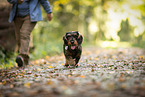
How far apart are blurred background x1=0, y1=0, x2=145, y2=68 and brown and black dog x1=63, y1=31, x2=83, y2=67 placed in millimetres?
3330

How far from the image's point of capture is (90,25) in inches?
720

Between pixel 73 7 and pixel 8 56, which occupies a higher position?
pixel 73 7

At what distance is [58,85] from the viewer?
2699 millimetres

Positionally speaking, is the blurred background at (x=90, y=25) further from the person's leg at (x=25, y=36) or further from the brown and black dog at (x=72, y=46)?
the brown and black dog at (x=72, y=46)

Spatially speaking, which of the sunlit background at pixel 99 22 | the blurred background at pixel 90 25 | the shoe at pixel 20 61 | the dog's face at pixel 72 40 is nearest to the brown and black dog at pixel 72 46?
the dog's face at pixel 72 40

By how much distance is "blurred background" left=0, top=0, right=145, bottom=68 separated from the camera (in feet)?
24.1

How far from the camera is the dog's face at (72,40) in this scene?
4176 millimetres

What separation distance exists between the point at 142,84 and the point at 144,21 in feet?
31.4

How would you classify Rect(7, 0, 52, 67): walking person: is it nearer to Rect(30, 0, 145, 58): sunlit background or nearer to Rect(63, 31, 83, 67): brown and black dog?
→ Rect(63, 31, 83, 67): brown and black dog

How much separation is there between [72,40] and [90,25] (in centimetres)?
1440

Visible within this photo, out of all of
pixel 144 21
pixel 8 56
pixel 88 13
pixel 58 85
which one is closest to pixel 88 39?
pixel 88 13

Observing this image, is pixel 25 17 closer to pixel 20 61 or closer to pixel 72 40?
pixel 20 61

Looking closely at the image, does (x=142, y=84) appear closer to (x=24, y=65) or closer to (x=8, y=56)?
(x=24, y=65)

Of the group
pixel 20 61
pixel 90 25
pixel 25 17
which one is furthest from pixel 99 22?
pixel 20 61
